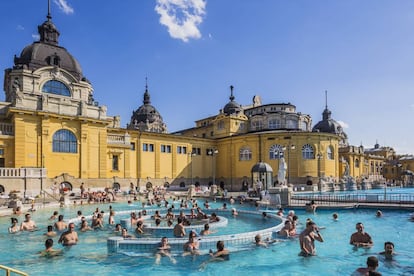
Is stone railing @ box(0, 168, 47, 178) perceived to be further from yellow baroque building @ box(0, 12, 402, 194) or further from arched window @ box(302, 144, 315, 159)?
arched window @ box(302, 144, 315, 159)

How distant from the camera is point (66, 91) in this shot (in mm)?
35375

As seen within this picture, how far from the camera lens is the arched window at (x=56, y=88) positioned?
34.2m

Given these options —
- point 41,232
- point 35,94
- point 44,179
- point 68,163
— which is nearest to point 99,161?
point 68,163

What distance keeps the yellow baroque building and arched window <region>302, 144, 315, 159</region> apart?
5.6 inches

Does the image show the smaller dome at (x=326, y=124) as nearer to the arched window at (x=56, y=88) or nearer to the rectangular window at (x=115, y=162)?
the rectangular window at (x=115, y=162)

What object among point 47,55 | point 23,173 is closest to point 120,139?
point 47,55

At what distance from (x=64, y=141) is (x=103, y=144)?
4.23m

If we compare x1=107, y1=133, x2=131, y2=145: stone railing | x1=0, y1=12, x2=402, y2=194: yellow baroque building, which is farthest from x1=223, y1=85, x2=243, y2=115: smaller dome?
x1=107, y1=133, x2=131, y2=145: stone railing

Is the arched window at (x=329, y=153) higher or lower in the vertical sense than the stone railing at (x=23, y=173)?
higher

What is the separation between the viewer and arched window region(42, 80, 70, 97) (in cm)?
3416

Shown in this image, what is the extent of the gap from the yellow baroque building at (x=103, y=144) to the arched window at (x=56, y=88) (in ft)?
0.33

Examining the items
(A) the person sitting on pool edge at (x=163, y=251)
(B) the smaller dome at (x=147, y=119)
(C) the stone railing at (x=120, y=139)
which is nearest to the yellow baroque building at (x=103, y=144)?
(C) the stone railing at (x=120, y=139)

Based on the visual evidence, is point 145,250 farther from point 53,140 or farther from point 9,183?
point 53,140

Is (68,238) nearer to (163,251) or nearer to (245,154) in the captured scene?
(163,251)
